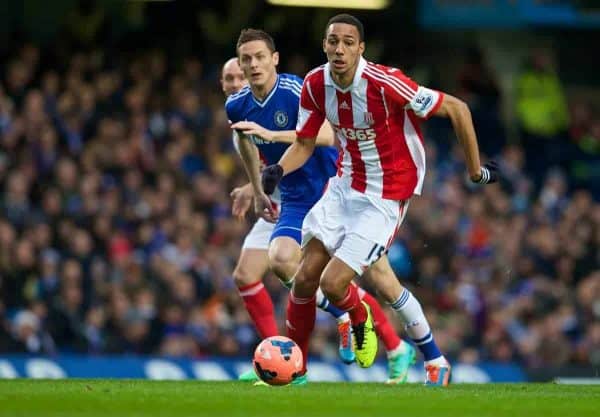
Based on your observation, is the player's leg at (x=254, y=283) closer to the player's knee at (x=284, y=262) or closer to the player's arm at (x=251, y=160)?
the player's knee at (x=284, y=262)

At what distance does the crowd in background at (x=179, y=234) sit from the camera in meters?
16.8

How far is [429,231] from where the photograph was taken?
20.2 m

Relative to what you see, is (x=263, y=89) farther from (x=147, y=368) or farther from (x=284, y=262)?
(x=147, y=368)

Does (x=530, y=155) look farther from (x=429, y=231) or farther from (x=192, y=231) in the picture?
(x=192, y=231)

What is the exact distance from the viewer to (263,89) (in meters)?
11.7

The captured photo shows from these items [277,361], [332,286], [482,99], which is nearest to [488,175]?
[332,286]

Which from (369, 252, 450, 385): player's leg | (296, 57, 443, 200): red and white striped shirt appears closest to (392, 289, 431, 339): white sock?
(369, 252, 450, 385): player's leg

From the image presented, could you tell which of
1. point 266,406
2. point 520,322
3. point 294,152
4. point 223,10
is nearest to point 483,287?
point 520,322

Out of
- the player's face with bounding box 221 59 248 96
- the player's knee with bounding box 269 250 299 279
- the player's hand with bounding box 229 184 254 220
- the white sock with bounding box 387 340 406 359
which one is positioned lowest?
the white sock with bounding box 387 340 406 359

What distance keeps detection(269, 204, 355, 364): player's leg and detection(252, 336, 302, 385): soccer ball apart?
2.84 feet

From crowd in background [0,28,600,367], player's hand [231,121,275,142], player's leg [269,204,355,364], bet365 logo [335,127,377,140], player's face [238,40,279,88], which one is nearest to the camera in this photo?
player's hand [231,121,275,142]

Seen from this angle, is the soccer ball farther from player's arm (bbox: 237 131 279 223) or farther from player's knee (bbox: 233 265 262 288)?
player's knee (bbox: 233 265 262 288)

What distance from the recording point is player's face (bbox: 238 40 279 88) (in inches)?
453

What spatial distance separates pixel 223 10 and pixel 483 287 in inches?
233
